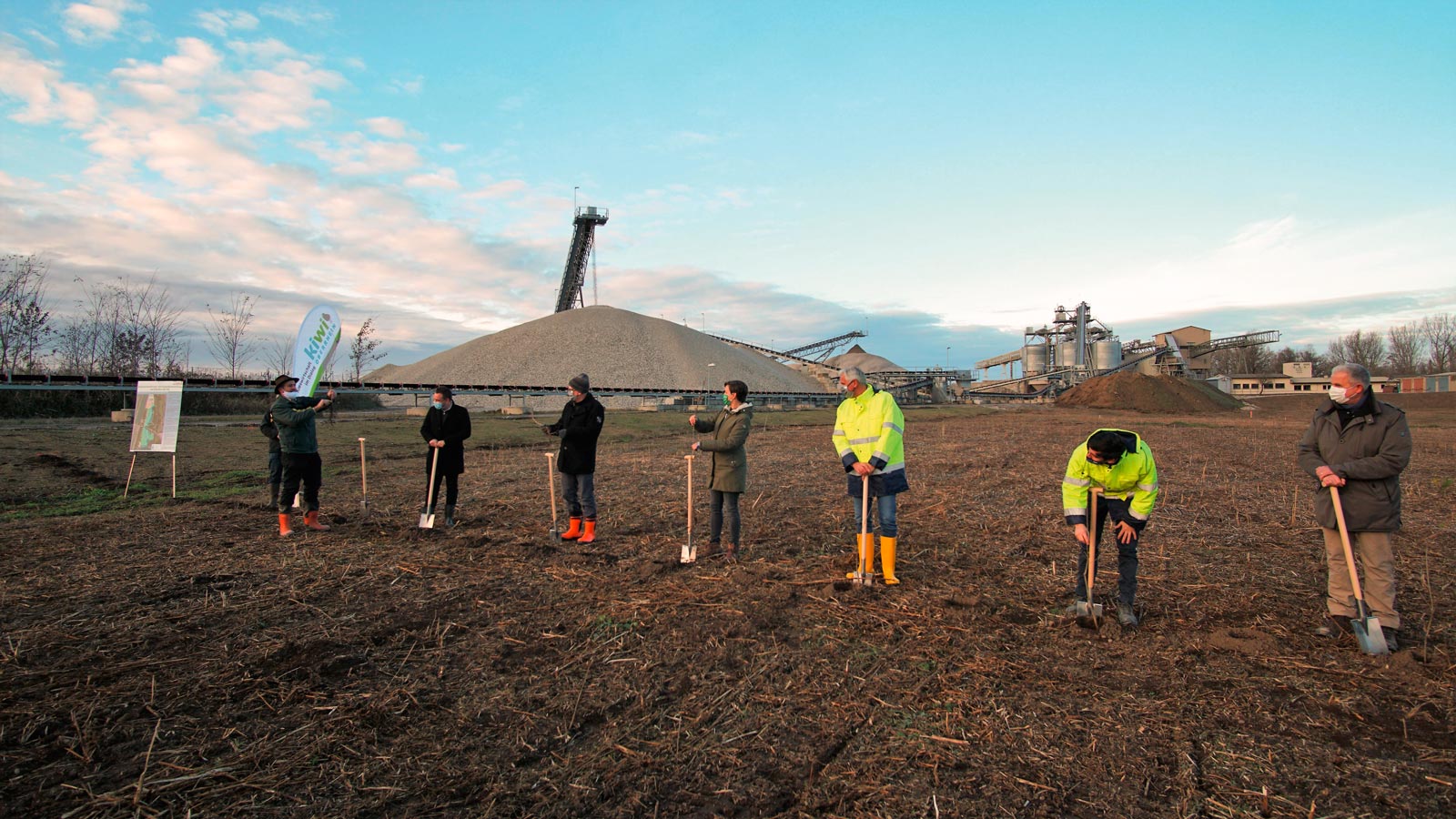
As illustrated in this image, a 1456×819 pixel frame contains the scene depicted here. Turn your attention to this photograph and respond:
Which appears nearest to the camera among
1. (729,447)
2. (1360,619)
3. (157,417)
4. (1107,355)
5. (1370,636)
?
(1370,636)

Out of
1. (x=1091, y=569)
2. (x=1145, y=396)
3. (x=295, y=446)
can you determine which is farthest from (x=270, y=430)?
(x=1145, y=396)

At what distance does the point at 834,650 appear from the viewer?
16.0 ft

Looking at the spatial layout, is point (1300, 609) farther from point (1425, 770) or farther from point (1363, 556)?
point (1425, 770)

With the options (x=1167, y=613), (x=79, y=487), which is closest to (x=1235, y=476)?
(x=1167, y=613)

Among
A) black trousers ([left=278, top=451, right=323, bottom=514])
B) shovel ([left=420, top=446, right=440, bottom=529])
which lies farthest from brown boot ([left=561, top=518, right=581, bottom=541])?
black trousers ([left=278, top=451, right=323, bottom=514])

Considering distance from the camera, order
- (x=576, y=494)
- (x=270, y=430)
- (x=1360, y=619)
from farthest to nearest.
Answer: (x=270, y=430) < (x=576, y=494) < (x=1360, y=619)

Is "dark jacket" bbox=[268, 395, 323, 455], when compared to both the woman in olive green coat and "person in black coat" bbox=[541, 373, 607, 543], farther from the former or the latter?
the woman in olive green coat

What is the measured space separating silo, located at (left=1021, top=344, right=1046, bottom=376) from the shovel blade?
72.1 metres

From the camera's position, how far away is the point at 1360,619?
484cm

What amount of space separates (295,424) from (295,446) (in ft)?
0.89

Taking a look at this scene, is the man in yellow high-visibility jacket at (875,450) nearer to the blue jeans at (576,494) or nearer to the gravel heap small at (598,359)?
the blue jeans at (576,494)

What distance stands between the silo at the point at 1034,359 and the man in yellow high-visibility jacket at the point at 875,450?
7176 cm

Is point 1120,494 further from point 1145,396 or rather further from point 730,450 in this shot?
point 1145,396

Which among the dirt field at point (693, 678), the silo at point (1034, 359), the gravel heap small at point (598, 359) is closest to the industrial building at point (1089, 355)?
the silo at point (1034, 359)
